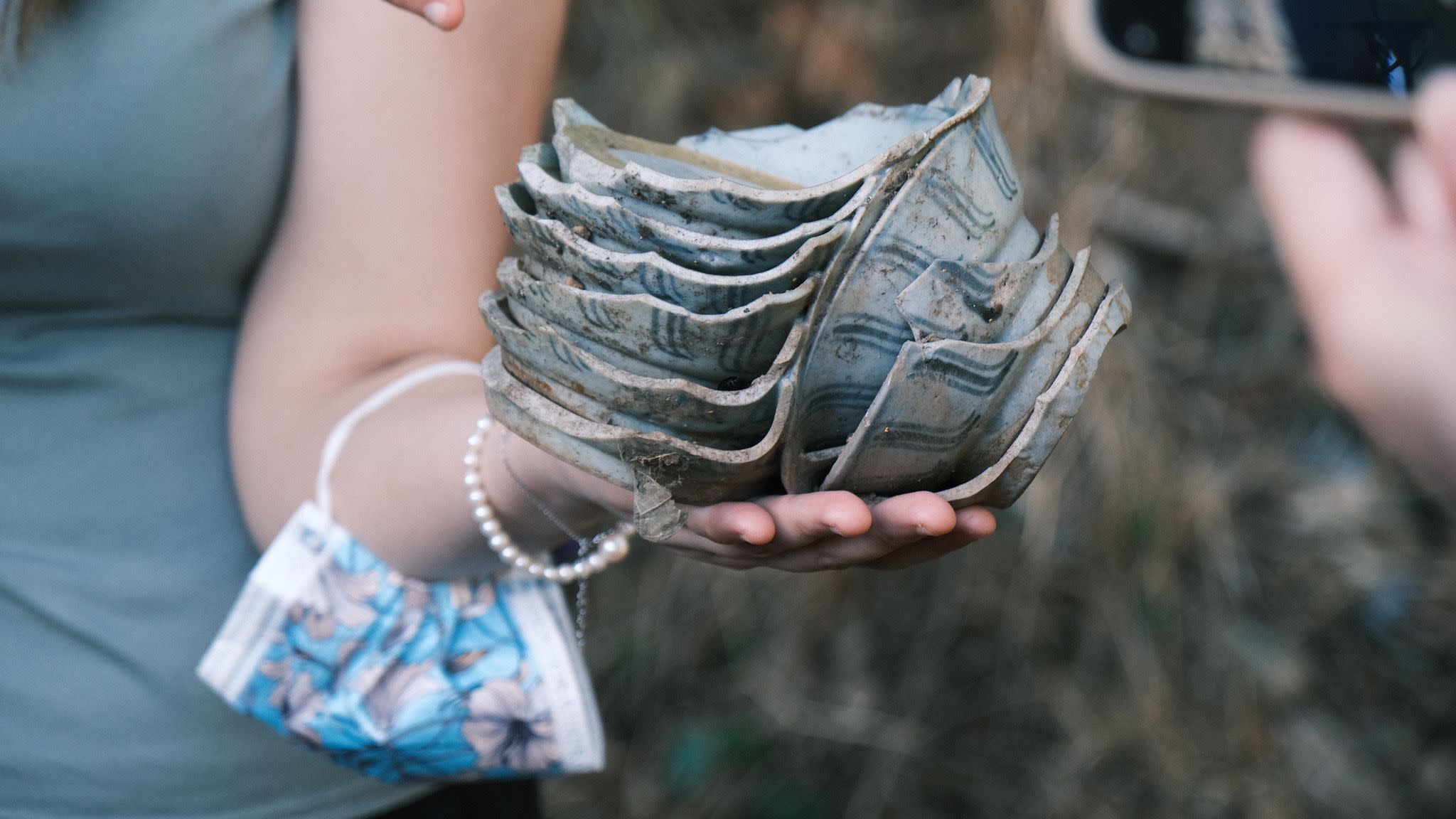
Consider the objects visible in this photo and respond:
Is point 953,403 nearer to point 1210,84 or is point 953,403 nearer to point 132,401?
point 1210,84

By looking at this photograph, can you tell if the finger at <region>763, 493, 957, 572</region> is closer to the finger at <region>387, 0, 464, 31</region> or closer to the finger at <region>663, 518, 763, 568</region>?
the finger at <region>663, 518, 763, 568</region>

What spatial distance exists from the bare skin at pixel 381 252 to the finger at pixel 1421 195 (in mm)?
632

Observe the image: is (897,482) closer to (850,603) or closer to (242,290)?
(242,290)

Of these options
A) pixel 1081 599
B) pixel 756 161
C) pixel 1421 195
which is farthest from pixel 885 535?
pixel 1081 599

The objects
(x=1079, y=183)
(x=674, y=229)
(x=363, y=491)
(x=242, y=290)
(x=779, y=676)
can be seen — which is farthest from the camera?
(x=779, y=676)

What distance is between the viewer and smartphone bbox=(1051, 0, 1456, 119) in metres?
0.78

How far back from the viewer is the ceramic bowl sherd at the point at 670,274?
0.58m

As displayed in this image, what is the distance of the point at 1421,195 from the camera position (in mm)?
889

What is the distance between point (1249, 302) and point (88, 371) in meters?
1.95

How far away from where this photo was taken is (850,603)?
2.10m

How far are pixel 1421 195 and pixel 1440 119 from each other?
6.4 inches

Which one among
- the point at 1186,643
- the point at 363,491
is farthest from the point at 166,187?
the point at 1186,643

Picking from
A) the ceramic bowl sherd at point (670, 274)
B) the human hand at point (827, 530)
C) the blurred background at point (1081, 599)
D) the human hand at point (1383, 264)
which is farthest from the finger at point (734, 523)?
the blurred background at point (1081, 599)

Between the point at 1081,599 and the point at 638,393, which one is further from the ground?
the point at 638,393
